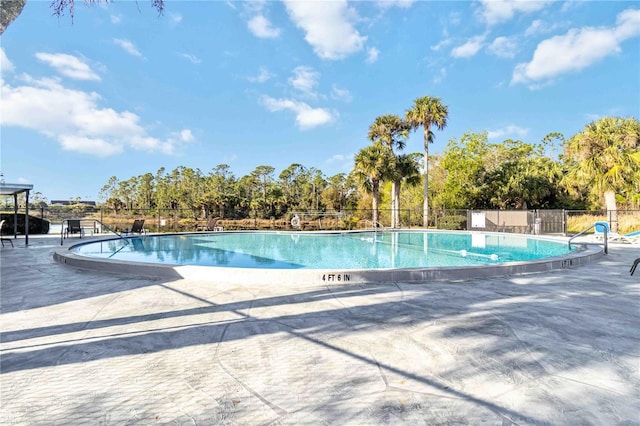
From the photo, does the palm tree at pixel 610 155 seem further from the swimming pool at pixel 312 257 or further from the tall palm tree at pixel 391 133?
the tall palm tree at pixel 391 133

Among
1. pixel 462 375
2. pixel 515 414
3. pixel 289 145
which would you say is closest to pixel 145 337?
pixel 462 375

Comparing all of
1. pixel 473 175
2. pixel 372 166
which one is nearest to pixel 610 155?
pixel 473 175

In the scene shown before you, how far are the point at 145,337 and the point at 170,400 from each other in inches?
42.8

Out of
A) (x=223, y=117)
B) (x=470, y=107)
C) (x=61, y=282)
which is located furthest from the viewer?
(x=223, y=117)

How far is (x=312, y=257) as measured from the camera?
30.0 feet

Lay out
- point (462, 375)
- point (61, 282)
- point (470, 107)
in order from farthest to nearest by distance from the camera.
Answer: point (470, 107) < point (61, 282) < point (462, 375)

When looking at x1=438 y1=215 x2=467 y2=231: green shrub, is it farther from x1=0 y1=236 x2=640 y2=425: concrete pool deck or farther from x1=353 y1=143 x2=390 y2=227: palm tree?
x1=0 y1=236 x2=640 y2=425: concrete pool deck

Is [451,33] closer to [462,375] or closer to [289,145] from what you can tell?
[462,375]

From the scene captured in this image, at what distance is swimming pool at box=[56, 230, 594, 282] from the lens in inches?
194

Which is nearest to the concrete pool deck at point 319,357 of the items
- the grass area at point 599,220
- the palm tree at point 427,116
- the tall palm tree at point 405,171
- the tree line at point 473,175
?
the tree line at point 473,175

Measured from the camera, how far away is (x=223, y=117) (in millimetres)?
33312

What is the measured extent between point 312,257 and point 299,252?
1.12 m

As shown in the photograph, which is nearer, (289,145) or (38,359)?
(38,359)

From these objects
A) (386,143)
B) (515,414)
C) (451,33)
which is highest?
(451,33)
